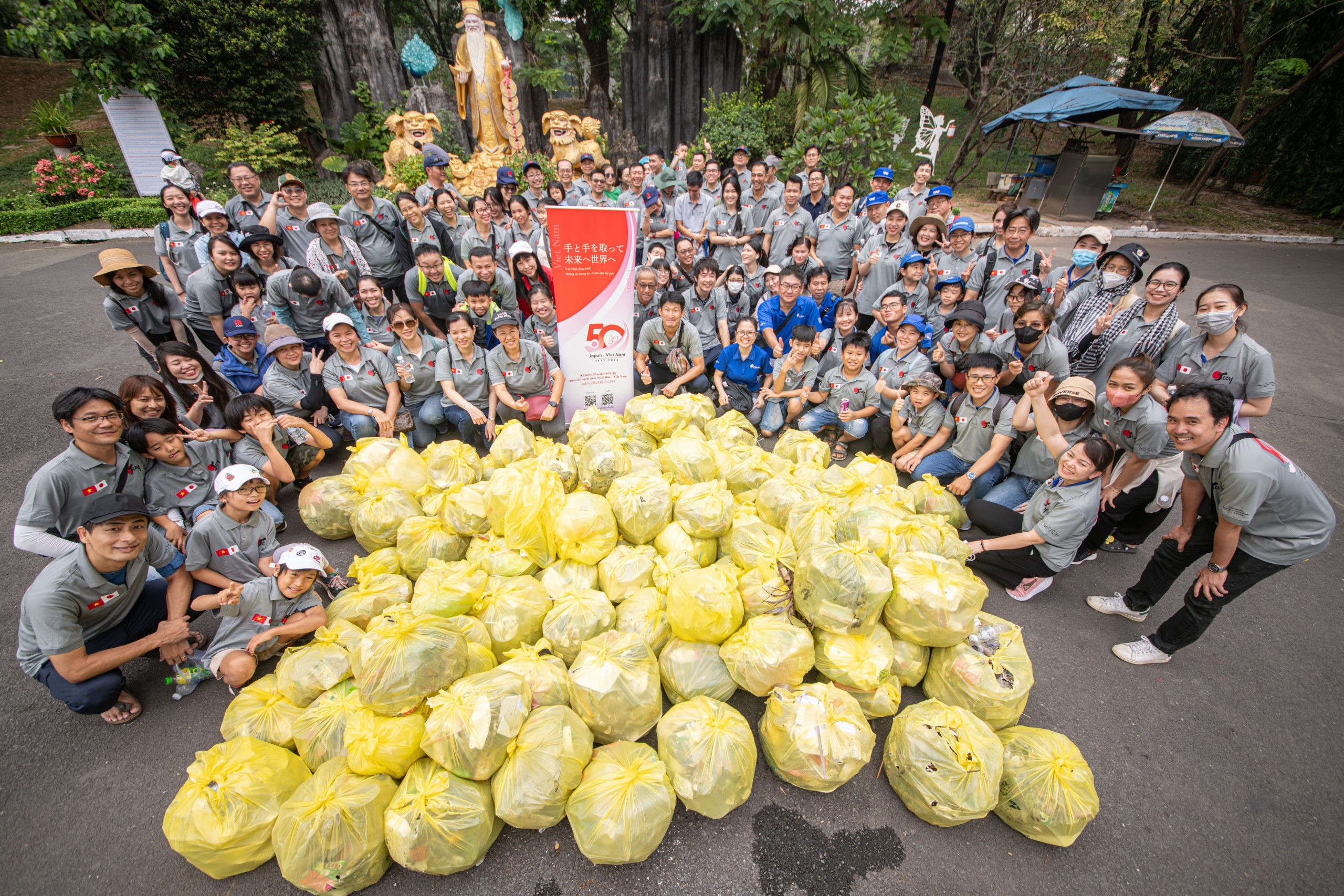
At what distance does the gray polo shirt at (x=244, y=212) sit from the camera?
573 cm

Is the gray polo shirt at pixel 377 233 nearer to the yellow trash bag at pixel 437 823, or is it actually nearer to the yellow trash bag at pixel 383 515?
the yellow trash bag at pixel 383 515

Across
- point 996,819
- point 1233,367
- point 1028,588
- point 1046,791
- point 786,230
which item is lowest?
point 996,819

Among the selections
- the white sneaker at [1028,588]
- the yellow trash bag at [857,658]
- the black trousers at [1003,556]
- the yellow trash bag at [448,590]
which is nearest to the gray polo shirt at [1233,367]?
the black trousers at [1003,556]

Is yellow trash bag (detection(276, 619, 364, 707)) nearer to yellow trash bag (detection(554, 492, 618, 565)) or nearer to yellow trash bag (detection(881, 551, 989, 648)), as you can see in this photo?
yellow trash bag (detection(554, 492, 618, 565))

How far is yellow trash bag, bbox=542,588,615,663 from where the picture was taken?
2.59m

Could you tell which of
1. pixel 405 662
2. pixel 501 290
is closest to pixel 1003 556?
pixel 405 662

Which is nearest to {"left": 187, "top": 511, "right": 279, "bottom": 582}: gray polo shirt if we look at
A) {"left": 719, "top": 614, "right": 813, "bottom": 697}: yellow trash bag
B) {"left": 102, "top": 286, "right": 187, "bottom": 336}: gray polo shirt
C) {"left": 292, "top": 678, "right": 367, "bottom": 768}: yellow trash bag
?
{"left": 292, "top": 678, "right": 367, "bottom": 768}: yellow trash bag

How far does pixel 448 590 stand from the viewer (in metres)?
2.69

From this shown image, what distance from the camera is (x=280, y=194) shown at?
18.5 feet

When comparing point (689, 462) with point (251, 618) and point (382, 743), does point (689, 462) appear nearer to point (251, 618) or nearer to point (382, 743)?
point (382, 743)

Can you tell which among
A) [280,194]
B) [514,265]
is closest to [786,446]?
[514,265]

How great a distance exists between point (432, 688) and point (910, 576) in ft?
7.57

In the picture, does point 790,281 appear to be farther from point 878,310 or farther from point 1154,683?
point 1154,683

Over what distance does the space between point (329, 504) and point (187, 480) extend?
0.83 metres
